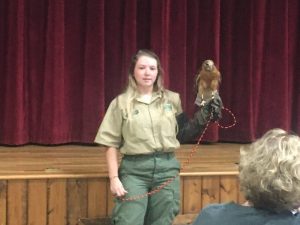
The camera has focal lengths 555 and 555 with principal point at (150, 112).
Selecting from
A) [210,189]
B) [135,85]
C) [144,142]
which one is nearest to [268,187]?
[144,142]

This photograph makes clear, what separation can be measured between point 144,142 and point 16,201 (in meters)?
0.87

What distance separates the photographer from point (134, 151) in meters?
2.66

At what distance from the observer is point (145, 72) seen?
269 cm

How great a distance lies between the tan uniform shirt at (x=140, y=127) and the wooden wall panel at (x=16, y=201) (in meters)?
0.61

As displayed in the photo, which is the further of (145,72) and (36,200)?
(36,200)

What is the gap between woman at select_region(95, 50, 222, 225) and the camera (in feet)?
8.75

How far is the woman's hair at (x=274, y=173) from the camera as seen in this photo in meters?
1.32

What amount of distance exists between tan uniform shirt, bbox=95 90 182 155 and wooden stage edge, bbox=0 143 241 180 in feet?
1.56

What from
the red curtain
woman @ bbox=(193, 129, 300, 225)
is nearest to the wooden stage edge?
the red curtain

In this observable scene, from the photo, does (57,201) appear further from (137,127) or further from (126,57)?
(126,57)

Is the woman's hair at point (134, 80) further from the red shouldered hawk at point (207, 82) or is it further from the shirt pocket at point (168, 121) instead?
the red shouldered hawk at point (207, 82)

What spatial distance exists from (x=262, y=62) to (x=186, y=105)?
0.76m

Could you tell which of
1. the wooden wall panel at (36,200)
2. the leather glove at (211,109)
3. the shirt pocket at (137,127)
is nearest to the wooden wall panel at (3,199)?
the wooden wall panel at (36,200)

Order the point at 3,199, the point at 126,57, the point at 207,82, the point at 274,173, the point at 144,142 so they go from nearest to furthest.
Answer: the point at 274,173
the point at 144,142
the point at 207,82
the point at 3,199
the point at 126,57
